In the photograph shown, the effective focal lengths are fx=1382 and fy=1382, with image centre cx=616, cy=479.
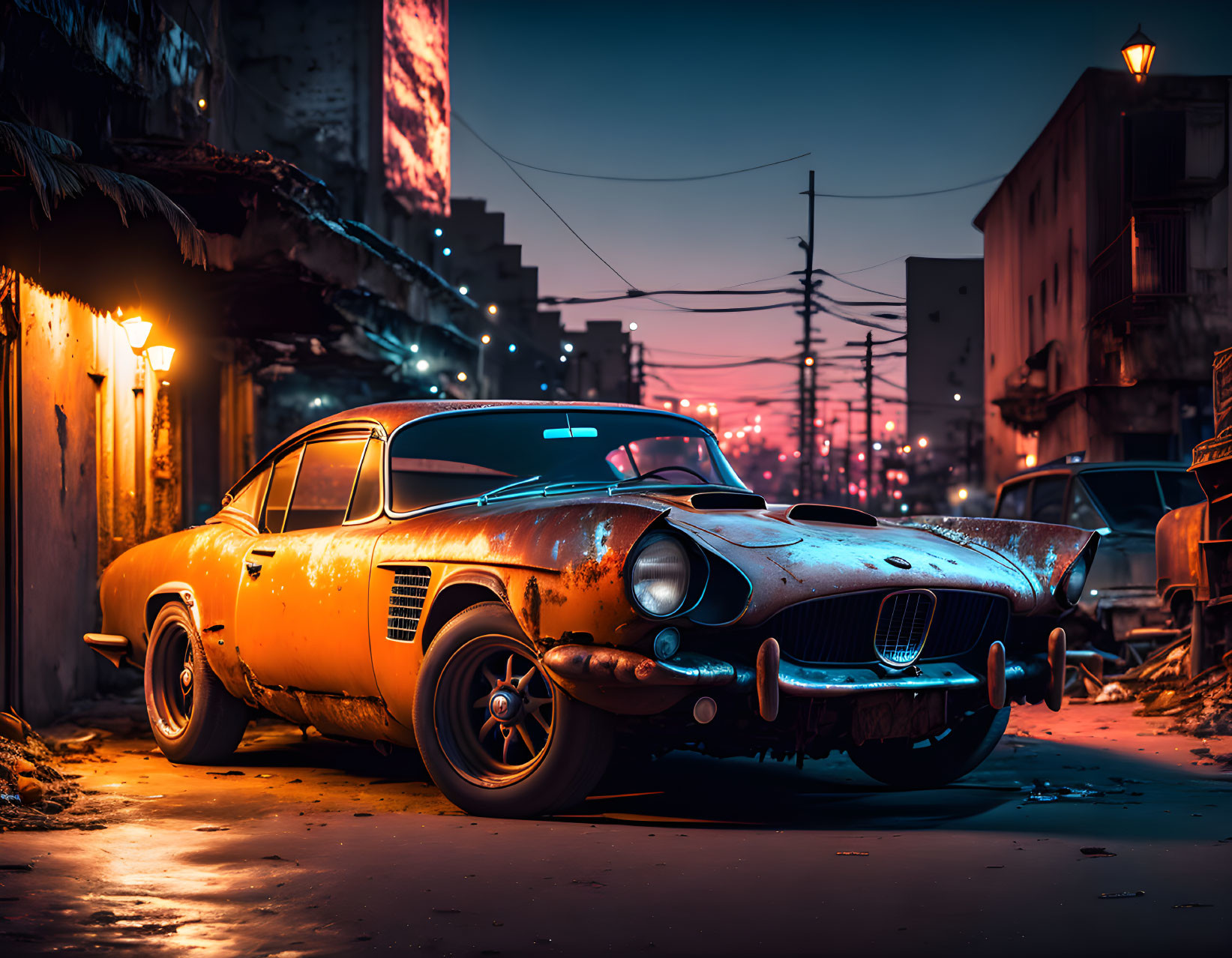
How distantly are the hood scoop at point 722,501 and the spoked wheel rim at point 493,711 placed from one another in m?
0.87

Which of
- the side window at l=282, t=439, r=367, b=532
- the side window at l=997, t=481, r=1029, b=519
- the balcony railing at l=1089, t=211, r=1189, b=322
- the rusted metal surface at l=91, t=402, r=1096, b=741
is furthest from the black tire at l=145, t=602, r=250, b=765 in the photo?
the balcony railing at l=1089, t=211, r=1189, b=322

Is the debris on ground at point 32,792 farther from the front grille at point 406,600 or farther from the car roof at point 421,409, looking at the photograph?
the car roof at point 421,409

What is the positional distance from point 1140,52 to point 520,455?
45.2 ft

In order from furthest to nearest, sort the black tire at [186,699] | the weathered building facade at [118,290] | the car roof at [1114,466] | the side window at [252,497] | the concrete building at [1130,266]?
the concrete building at [1130,266], the car roof at [1114,466], the weathered building facade at [118,290], the side window at [252,497], the black tire at [186,699]

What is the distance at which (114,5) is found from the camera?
10.6 meters

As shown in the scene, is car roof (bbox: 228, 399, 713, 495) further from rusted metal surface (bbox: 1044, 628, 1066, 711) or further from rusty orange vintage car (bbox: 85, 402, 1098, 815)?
rusted metal surface (bbox: 1044, 628, 1066, 711)

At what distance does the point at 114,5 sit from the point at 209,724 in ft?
21.6

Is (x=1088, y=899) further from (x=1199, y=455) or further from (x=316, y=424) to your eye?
(x=1199, y=455)

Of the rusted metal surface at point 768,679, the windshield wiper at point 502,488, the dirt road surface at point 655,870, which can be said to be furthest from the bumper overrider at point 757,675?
the windshield wiper at point 502,488

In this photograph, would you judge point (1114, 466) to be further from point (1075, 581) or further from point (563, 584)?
point (563, 584)

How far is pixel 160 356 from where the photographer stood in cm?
1176

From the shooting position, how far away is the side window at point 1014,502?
39.8ft

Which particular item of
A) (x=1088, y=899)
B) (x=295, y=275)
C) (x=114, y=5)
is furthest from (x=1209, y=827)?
(x=295, y=275)

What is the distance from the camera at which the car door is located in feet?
17.9
